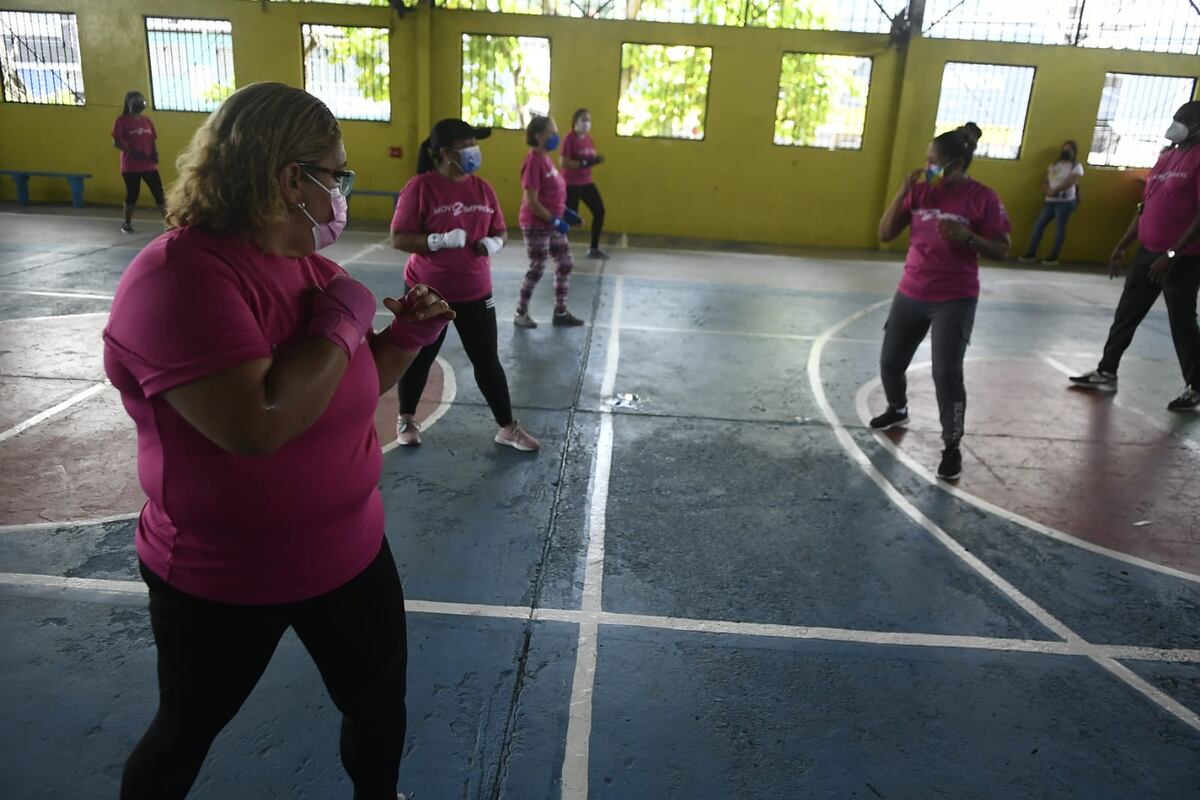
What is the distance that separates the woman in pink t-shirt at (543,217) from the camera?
7508 millimetres

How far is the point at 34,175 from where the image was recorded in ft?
50.6

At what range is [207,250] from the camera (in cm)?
150

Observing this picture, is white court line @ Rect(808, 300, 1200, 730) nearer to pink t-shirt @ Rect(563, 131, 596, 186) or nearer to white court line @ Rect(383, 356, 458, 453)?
white court line @ Rect(383, 356, 458, 453)

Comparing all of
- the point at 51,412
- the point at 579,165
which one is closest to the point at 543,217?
the point at 579,165

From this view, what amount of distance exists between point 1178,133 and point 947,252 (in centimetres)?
267

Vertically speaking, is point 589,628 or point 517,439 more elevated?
point 517,439

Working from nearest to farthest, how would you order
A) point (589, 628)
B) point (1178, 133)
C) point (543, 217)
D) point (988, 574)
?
point (589, 628), point (988, 574), point (1178, 133), point (543, 217)

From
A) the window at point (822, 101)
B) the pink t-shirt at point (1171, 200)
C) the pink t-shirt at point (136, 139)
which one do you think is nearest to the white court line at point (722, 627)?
the pink t-shirt at point (1171, 200)

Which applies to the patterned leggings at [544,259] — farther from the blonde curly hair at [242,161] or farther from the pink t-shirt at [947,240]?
the blonde curly hair at [242,161]

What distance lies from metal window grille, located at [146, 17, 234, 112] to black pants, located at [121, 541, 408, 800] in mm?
15710

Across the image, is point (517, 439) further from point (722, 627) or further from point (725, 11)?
point (725, 11)

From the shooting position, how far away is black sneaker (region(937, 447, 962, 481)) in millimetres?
5078

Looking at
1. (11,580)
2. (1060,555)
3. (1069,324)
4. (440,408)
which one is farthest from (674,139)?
(11,580)

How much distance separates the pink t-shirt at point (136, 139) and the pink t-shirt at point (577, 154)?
6.36m
